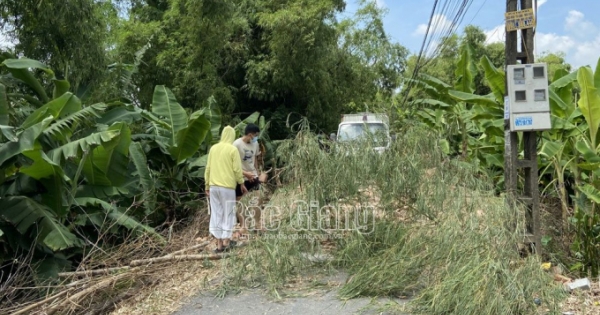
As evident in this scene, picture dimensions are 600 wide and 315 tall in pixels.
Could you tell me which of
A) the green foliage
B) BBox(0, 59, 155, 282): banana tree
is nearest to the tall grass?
the green foliage

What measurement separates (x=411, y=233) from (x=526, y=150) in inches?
73.6

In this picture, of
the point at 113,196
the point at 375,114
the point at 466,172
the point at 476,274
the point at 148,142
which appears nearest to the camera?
the point at 476,274

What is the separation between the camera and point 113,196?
7.18 metres

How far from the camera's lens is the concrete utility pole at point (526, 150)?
17.0 feet

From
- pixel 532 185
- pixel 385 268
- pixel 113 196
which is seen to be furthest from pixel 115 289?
pixel 532 185

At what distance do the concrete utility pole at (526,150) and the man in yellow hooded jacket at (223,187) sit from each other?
3257 millimetres

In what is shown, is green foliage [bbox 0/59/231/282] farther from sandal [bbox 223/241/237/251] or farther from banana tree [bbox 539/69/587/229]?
banana tree [bbox 539/69/587/229]

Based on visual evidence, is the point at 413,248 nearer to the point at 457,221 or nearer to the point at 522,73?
the point at 457,221

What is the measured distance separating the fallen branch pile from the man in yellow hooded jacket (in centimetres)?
36

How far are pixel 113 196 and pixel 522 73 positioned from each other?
19.4ft

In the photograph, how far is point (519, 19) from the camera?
5152 millimetres

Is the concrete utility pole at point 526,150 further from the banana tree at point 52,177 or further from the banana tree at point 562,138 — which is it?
the banana tree at point 52,177

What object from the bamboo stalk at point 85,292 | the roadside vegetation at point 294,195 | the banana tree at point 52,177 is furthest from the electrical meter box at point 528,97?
the banana tree at point 52,177

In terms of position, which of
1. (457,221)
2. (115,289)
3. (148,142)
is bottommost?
(115,289)
